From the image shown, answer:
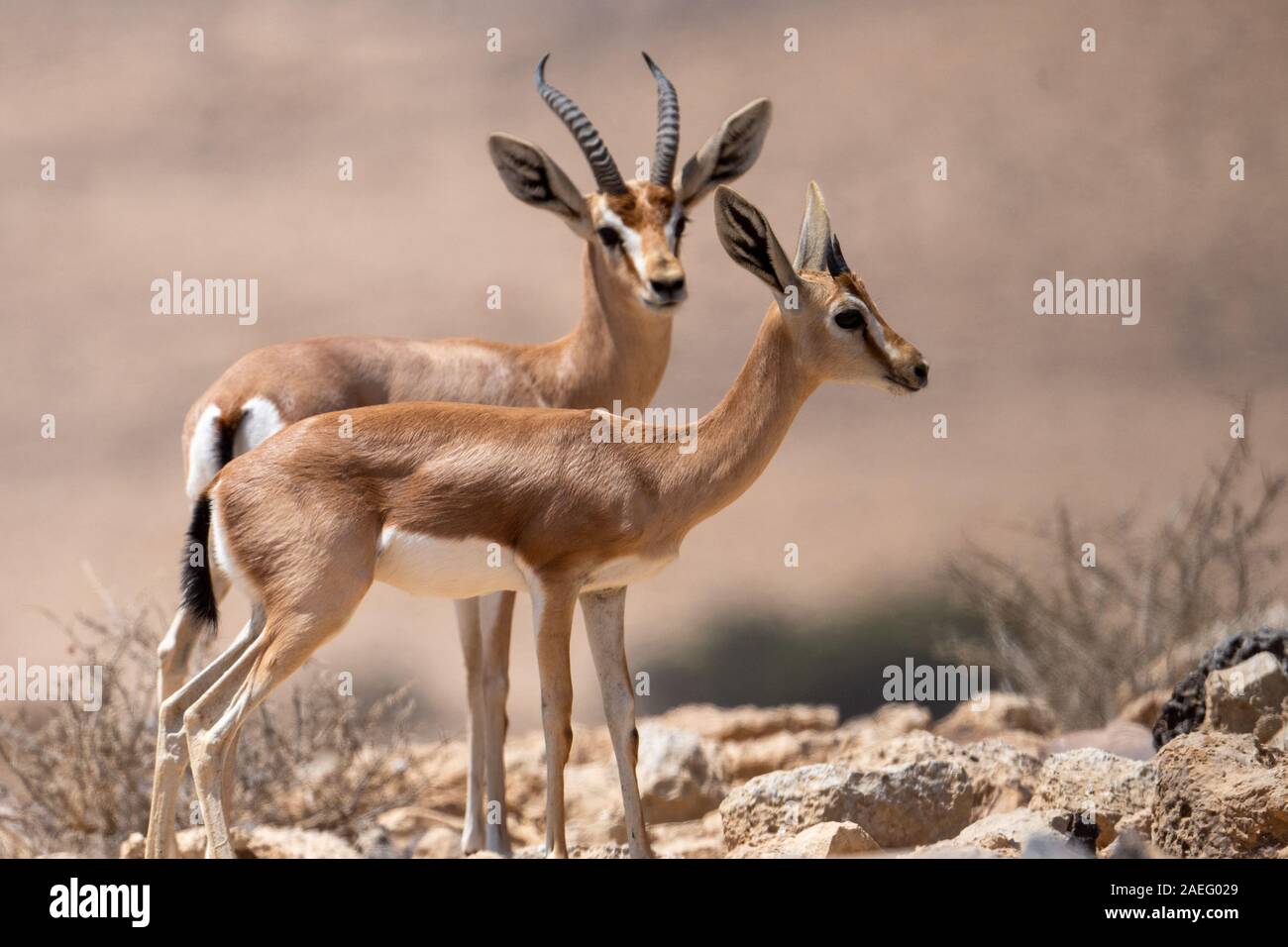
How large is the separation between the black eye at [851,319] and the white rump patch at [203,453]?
3054 mm

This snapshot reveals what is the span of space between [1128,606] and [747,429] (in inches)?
301

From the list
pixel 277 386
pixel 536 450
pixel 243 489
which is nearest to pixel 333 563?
pixel 243 489

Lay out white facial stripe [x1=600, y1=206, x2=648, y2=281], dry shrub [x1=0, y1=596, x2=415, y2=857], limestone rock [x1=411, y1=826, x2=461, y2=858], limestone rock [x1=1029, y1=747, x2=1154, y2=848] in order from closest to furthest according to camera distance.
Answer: limestone rock [x1=1029, y1=747, x2=1154, y2=848] < white facial stripe [x1=600, y1=206, x2=648, y2=281] < limestone rock [x1=411, y1=826, x2=461, y2=858] < dry shrub [x1=0, y1=596, x2=415, y2=857]

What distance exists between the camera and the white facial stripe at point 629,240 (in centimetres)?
815

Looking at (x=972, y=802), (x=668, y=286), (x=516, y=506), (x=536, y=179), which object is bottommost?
(x=972, y=802)

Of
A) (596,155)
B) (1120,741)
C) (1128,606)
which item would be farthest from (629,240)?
(1128,606)

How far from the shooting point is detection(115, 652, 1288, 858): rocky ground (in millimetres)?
5930

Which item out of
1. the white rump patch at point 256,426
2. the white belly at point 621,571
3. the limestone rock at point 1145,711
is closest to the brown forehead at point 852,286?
the white belly at point 621,571

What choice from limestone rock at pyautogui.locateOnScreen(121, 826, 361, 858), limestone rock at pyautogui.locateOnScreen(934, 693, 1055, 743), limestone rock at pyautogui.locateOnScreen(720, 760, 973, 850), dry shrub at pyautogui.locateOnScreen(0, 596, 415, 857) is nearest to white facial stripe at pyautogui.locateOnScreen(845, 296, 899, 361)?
limestone rock at pyautogui.locateOnScreen(720, 760, 973, 850)

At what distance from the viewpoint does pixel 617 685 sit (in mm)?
6574

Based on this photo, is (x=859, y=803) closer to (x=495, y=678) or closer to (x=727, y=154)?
(x=495, y=678)

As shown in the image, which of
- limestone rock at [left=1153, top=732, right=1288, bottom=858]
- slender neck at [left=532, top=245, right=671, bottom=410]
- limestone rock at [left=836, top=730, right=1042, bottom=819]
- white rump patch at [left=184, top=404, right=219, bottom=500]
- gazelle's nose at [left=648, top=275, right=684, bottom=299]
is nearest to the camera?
limestone rock at [left=1153, top=732, right=1288, bottom=858]

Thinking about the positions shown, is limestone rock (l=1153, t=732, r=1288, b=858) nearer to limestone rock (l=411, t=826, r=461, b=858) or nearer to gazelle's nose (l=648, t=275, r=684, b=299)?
gazelle's nose (l=648, t=275, r=684, b=299)

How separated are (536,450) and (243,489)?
3.73ft
